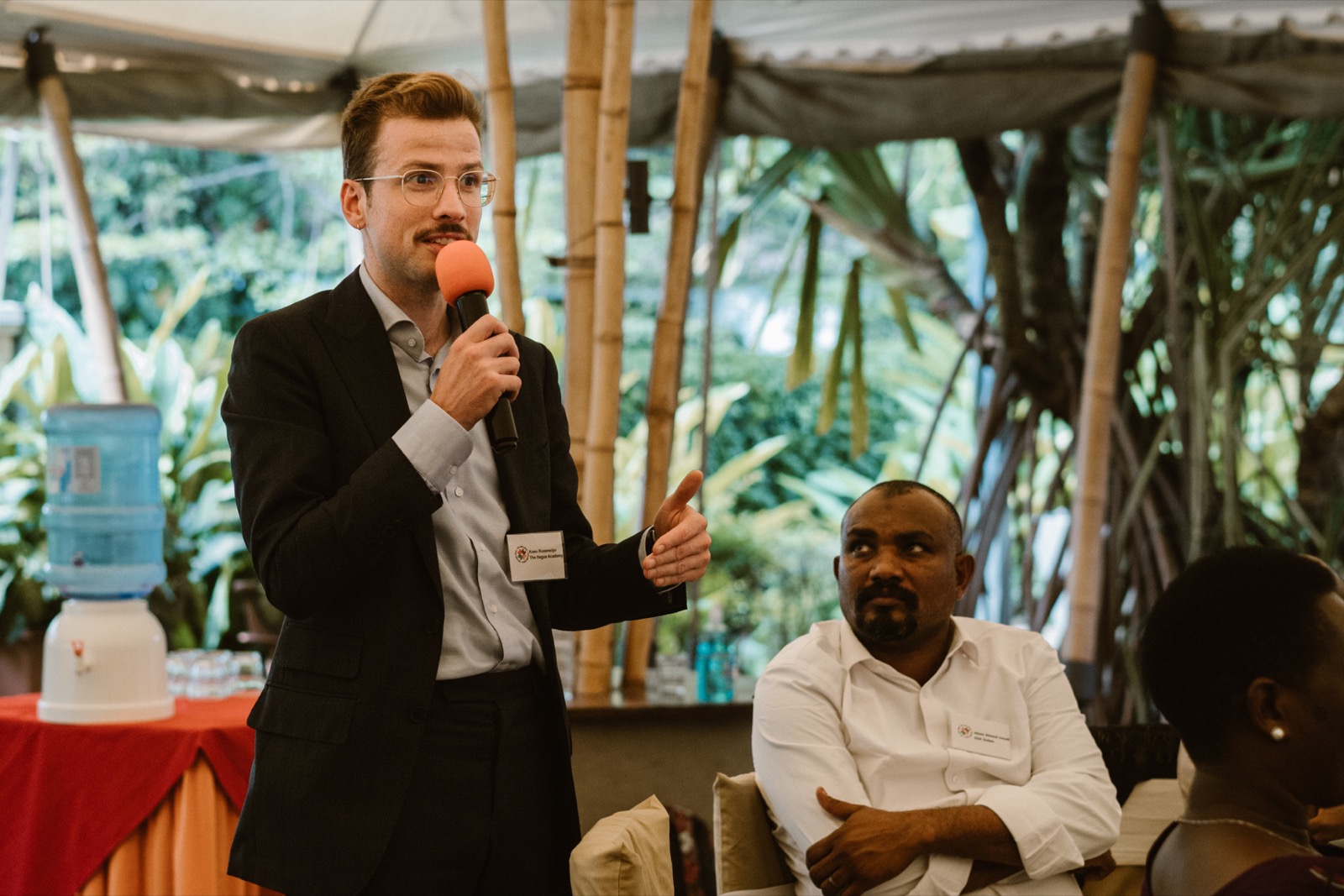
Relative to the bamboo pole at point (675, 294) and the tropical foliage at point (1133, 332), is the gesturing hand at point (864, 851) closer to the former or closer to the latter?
the bamboo pole at point (675, 294)

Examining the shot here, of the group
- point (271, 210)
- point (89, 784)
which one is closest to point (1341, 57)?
point (89, 784)

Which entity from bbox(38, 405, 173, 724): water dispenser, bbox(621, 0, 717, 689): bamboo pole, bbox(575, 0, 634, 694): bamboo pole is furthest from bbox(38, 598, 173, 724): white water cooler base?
bbox(621, 0, 717, 689): bamboo pole

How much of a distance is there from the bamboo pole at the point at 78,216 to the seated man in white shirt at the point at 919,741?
8.48ft

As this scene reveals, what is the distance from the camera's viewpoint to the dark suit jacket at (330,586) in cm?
137

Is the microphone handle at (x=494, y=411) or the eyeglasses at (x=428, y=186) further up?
the eyeglasses at (x=428, y=186)

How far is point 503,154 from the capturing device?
3.30 meters

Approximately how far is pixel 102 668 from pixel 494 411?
1.76 m

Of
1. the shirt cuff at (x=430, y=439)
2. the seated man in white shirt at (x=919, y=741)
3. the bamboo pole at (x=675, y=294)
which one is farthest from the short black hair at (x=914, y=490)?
the shirt cuff at (x=430, y=439)

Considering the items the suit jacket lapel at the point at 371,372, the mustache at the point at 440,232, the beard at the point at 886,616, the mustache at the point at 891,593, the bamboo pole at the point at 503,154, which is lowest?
the beard at the point at 886,616

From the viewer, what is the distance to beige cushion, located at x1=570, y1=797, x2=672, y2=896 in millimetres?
1528

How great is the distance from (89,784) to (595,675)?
1220 mm

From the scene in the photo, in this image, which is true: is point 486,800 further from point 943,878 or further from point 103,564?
point 103,564

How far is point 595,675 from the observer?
3336mm

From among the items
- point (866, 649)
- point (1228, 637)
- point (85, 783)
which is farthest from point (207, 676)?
point (1228, 637)
